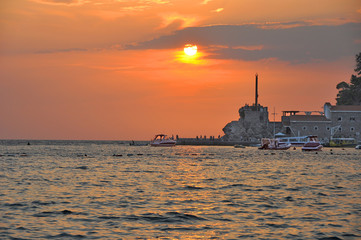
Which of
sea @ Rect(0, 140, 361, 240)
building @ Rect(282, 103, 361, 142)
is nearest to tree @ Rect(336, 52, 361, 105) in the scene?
building @ Rect(282, 103, 361, 142)

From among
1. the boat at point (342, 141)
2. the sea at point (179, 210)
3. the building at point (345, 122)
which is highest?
the building at point (345, 122)

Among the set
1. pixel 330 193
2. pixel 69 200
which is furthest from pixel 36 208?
pixel 330 193

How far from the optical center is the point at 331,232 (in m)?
17.5

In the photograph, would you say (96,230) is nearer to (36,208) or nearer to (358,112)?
(36,208)

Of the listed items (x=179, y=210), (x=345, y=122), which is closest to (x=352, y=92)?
(x=345, y=122)

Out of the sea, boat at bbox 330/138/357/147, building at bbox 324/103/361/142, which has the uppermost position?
building at bbox 324/103/361/142

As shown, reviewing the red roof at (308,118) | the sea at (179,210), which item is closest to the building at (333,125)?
the red roof at (308,118)

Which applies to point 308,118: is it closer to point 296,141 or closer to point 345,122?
point 296,141

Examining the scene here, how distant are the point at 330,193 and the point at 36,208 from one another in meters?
16.5

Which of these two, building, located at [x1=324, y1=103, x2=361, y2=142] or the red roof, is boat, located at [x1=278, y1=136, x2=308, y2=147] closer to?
the red roof

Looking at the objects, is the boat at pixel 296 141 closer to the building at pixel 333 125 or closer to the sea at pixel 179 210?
the building at pixel 333 125

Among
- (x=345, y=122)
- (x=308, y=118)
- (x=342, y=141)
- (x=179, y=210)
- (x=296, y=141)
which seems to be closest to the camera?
(x=179, y=210)

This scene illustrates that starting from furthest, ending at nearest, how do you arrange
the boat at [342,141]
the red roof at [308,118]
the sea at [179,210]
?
the red roof at [308,118] → the boat at [342,141] → the sea at [179,210]

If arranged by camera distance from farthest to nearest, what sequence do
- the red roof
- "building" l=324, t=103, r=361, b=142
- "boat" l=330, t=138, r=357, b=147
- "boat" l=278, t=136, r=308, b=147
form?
the red roof
"building" l=324, t=103, r=361, b=142
"boat" l=330, t=138, r=357, b=147
"boat" l=278, t=136, r=308, b=147
